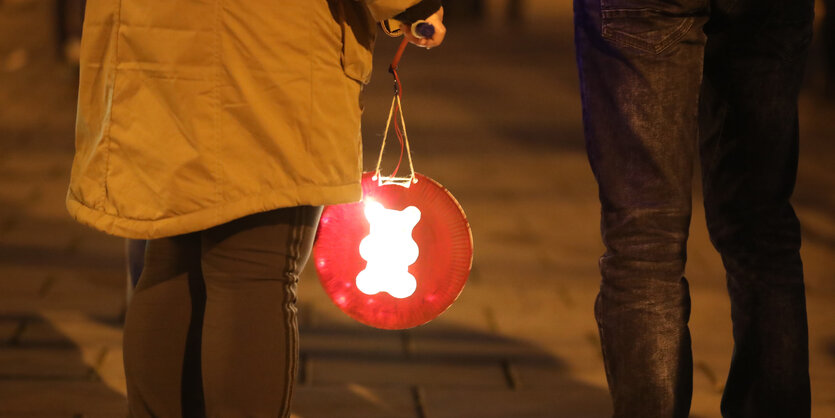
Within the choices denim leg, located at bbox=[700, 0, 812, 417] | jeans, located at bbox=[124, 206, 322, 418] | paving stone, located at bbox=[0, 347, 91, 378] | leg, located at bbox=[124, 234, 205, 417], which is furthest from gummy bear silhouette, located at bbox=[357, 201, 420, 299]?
paving stone, located at bbox=[0, 347, 91, 378]

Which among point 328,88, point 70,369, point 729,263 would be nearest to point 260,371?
point 328,88

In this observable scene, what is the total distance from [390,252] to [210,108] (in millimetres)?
460

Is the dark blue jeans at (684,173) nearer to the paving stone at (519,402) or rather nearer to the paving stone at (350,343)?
the paving stone at (519,402)

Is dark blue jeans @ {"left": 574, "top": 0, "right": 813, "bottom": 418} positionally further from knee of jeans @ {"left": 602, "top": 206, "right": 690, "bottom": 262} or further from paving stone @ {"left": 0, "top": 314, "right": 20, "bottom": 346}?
paving stone @ {"left": 0, "top": 314, "right": 20, "bottom": 346}

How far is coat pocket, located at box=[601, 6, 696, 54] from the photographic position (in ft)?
5.73

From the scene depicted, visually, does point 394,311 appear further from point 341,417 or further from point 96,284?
point 96,284

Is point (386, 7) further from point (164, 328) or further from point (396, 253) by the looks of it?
point (164, 328)

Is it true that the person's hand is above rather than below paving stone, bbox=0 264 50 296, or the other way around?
above

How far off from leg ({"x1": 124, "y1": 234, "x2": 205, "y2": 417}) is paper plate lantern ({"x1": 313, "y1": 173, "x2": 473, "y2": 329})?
0.24 m

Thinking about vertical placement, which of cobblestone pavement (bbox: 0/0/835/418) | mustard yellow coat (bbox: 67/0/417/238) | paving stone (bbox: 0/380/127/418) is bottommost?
cobblestone pavement (bbox: 0/0/835/418)

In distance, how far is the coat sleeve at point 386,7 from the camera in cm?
167

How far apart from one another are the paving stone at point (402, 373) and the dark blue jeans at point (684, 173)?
2.83 feet

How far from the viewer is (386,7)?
1.68m

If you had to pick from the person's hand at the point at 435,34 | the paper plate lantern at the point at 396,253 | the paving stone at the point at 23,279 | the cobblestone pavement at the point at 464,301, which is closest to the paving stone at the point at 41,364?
the cobblestone pavement at the point at 464,301
